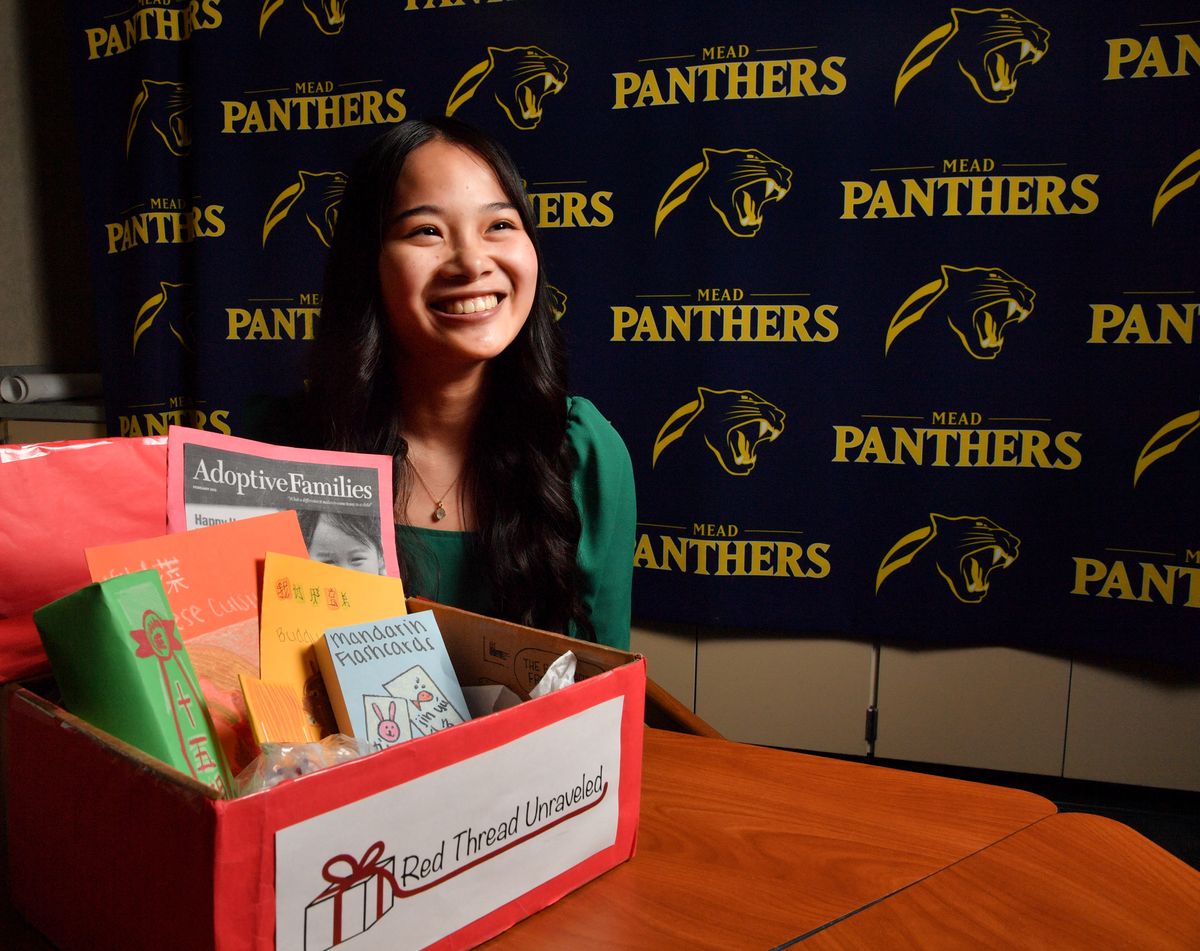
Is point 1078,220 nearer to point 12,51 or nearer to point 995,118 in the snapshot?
point 995,118

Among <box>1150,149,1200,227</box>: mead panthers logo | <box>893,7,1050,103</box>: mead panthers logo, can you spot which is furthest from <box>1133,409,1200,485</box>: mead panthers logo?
<box>893,7,1050,103</box>: mead panthers logo

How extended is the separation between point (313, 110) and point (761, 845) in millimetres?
2215

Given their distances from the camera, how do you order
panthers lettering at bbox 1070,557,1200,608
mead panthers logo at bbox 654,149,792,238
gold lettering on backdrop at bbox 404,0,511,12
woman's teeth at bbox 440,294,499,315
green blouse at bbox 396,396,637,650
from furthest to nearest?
gold lettering on backdrop at bbox 404,0,511,12
mead panthers logo at bbox 654,149,792,238
panthers lettering at bbox 1070,557,1200,608
green blouse at bbox 396,396,637,650
woman's teeth at bbox 440,294,499,315

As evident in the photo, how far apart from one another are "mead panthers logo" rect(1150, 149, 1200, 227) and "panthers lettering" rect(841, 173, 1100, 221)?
0.12 m

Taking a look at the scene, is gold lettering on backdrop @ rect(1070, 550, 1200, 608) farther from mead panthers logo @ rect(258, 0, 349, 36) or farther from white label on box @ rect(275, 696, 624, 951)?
mead panthers logo @ rect(258, 0, 349, 36)

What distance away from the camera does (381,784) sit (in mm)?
423

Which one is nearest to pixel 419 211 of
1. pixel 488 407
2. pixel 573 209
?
pixel 488 407

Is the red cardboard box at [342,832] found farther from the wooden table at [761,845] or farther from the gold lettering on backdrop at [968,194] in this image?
the gold lettering on backdrop at [968,194]

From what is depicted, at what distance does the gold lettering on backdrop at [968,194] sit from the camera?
1862 millimetres

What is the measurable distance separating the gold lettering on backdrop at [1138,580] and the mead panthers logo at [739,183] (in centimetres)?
109

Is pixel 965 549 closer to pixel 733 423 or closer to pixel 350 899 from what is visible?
pixel 733 423

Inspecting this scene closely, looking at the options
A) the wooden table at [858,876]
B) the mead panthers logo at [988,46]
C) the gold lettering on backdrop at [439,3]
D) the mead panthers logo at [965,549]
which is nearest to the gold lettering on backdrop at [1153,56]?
the mead panthers logo at [988,46]

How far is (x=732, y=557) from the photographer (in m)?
2.10

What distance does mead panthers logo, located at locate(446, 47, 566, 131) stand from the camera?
206cm
